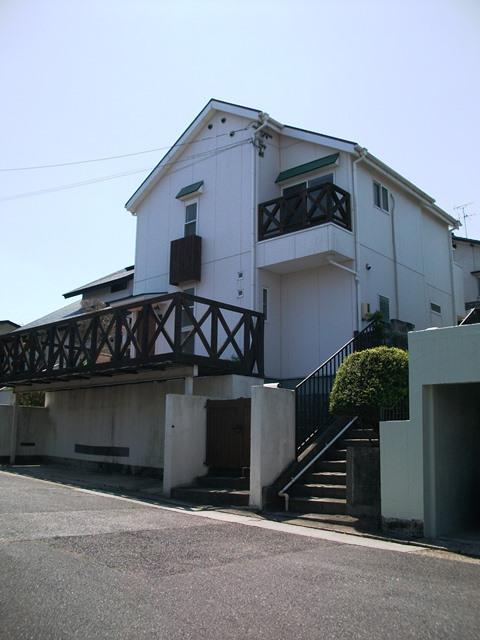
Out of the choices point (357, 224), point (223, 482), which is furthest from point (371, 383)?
point (357, 224)

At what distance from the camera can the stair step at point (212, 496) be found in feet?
35.2

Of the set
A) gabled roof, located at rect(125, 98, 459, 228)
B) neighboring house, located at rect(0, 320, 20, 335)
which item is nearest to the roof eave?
gabled roof, located at rect(125, 98, 459, 228)

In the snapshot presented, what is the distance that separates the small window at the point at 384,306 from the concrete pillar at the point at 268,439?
20.8 ft

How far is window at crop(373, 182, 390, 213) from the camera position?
17380 millimetres

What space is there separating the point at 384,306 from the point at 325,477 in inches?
297

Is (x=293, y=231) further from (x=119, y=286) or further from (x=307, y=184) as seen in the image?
(x=119, y=286)

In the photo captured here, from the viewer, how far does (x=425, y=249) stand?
19750 millimetres

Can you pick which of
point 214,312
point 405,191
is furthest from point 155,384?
point 405,191

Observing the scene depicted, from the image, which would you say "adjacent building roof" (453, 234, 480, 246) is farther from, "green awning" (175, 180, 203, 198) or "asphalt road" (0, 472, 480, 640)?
"asphalt road" (0, 472, 480, 640)

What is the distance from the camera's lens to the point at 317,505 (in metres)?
9.63

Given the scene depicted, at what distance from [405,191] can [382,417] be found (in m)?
10.8

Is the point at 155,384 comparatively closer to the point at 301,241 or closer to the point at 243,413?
the point at 243,413

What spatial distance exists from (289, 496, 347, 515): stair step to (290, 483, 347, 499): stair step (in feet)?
0.38

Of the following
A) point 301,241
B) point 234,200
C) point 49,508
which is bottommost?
point 49,508
